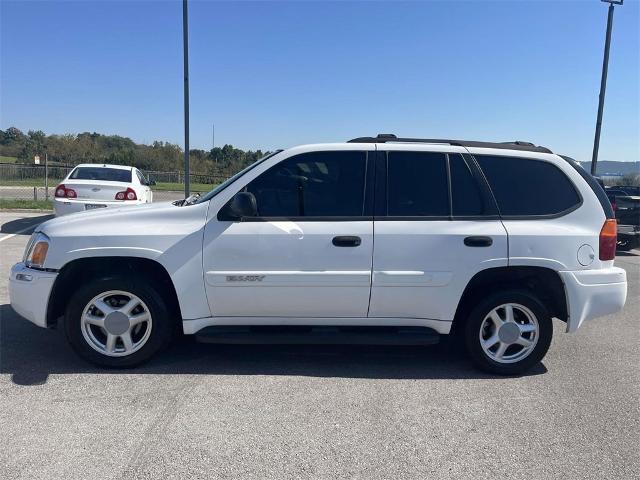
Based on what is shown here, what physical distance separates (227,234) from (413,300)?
62.5 inches

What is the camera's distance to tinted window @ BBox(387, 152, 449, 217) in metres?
4.35

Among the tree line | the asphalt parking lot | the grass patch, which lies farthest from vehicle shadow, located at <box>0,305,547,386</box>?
the tree line

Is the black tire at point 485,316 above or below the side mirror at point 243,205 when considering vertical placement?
below

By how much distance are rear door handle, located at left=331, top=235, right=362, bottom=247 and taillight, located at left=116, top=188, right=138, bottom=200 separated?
7887 mm

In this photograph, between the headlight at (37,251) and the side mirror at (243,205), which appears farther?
the headlight at (37,251)

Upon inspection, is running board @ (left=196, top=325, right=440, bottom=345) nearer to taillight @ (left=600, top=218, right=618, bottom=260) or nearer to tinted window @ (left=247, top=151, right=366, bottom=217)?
tinted window @ (left=247, top=151, right=366, bottom=217)

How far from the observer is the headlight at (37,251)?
4219 millimetres

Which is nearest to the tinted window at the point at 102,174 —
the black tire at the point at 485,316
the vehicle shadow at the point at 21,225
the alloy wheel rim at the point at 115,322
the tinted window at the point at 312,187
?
the vehicle shadow at the point at 21,225

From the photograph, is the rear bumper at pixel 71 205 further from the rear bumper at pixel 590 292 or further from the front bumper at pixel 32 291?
the rear bumper at pixel 590 292

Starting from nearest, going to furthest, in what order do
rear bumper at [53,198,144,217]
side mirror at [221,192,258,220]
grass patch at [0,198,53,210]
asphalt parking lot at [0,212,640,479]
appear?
asphalt parking lot at [0,212,640,479]
side mirror at [221,192,258,220]
rear bumper at [53,198,144,217]
grass patch at [0,198,53,210]

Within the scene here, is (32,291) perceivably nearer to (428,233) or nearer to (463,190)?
(428,233)

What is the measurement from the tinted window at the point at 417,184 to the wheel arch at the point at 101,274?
76.9 inches

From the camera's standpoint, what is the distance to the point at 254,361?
4.60 metres

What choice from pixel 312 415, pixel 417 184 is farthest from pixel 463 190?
pixel 312 415
